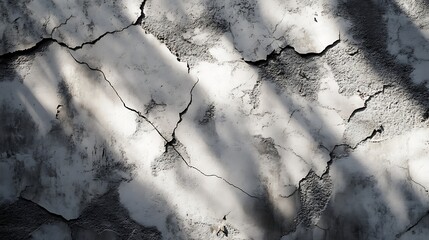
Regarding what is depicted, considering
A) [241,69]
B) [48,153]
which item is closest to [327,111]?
[241,69]

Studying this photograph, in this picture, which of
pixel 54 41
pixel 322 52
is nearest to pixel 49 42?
pixel 54 41

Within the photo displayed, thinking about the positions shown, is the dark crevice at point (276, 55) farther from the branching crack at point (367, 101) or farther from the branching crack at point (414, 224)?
the branching crack at point (414, 224)

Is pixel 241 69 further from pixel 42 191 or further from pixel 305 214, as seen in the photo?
pixel 42 191

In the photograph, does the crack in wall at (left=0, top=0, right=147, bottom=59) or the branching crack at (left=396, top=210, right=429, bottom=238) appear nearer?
the branching crack at (left=396, top=210, right=429, bottom=238)

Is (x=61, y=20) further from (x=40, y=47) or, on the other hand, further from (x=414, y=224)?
(x=414, y=224)

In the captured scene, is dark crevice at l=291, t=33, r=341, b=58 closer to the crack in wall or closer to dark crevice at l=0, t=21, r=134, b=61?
the crack in wall

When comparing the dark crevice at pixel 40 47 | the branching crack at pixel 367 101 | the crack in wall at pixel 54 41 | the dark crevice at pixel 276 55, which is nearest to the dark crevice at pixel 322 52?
the dark crevice at pixel 276 55

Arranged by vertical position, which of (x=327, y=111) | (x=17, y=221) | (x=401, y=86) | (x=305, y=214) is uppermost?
(x=401, y=86)

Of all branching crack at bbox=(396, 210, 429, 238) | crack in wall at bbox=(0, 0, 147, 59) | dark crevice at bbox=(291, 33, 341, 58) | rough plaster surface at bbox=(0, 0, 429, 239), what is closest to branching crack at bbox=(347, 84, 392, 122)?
rough plaster surface at bbox=(0, 0, 429, 239)
